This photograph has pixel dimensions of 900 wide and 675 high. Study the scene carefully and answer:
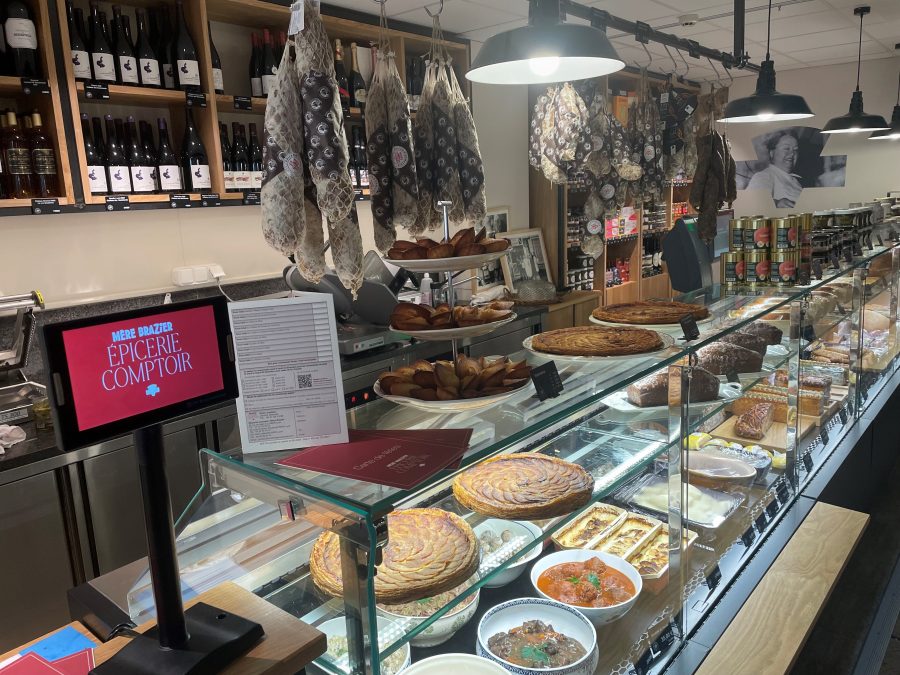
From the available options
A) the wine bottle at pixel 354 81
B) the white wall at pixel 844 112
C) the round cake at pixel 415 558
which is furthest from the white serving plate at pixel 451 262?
the white wall at pixel 844 112

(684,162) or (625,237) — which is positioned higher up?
(684,162)

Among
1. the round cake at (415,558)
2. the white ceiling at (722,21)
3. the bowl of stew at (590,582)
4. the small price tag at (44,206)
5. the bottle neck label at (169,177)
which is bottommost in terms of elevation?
the bowl of stew at (590,582)

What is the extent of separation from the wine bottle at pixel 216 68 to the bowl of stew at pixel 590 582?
3106 mm

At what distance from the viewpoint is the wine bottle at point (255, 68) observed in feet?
12.9

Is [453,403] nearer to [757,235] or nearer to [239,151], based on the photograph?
[757,235]

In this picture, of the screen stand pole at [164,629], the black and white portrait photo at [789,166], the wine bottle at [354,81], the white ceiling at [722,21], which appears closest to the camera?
the screen stand pole at [164,629]

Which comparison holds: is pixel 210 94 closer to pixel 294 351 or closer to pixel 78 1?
pixel 78 1

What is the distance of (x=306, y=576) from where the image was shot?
4.28 feet

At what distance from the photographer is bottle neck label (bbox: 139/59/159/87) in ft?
11.0

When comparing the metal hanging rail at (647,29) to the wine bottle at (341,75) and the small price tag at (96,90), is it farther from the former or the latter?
the small price tag at (96,90)

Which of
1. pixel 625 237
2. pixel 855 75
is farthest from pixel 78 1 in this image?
pixel 855 75

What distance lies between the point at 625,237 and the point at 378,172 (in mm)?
5232

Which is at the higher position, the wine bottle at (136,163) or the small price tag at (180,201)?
the wine bottle at (136,163)

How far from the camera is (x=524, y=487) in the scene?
151 cm
